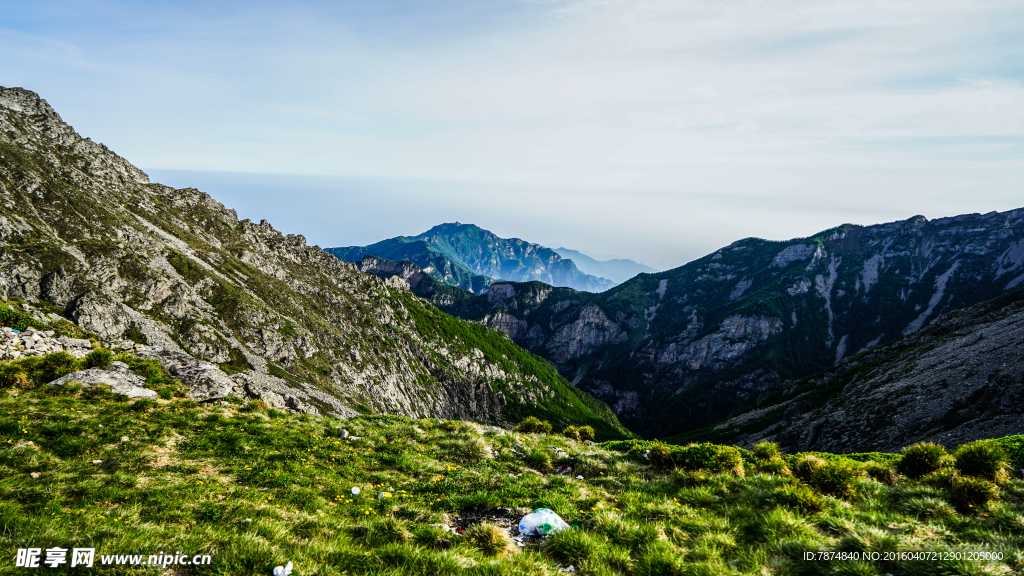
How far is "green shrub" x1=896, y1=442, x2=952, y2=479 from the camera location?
41.4 feet

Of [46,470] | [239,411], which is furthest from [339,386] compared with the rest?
[46,470]

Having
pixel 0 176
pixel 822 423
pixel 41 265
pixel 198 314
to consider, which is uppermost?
pixel 0 176

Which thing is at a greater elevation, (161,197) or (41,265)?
(161,197)

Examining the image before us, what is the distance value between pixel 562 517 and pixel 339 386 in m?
158

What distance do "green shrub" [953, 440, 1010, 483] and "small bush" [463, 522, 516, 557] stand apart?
47.0 feet

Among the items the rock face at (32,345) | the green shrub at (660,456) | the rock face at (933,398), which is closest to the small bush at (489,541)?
the green shrub at (660,456)

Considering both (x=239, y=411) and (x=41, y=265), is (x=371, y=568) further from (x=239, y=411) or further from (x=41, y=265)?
(x=41, y=265)

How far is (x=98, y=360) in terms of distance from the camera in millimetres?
22672

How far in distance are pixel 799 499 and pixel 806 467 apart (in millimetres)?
3400

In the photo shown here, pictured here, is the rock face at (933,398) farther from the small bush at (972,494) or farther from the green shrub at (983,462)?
the small bush at (972,494)

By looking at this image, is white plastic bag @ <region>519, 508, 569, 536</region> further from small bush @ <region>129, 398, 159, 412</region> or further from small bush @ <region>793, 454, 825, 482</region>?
small bush @ <region>129, 398, 159, 412</region>

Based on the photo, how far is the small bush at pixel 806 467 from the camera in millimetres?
12326

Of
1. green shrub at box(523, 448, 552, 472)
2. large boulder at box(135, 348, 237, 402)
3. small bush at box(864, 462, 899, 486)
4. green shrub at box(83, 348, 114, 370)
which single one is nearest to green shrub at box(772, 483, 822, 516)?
small bush at box(864, 462, 899, 486)

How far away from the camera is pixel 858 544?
7.19 meters
